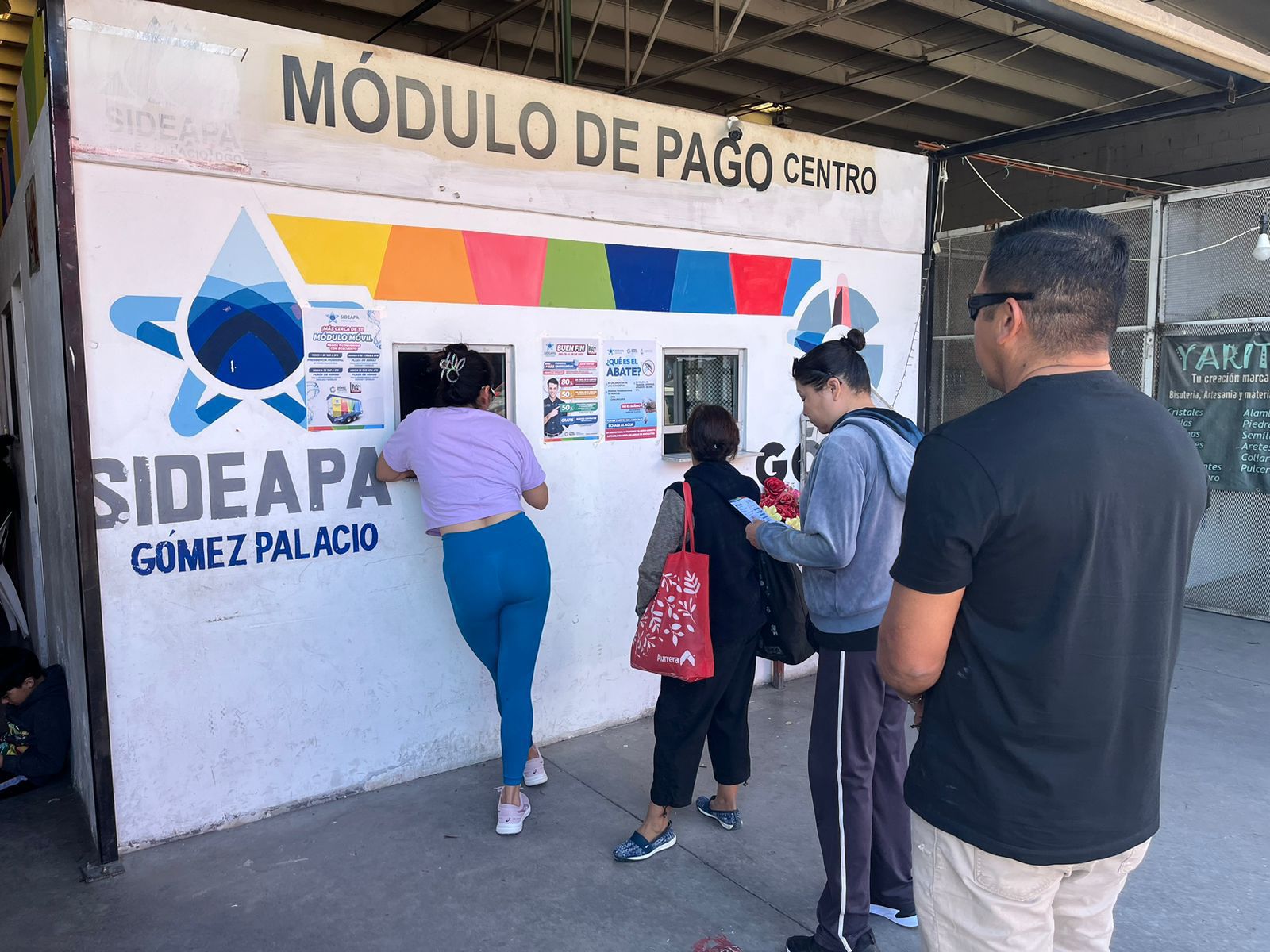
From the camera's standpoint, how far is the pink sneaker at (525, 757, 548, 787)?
3.97 m

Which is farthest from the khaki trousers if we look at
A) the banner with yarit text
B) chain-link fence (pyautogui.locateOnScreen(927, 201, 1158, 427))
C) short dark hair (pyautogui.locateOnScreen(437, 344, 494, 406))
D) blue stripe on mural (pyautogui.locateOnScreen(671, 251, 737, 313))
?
chain-link fence (pyautogui.locateOnScreen(927, 201, 1158, 427))

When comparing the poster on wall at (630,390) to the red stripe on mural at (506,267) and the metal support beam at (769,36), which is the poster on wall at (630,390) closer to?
the red stripe on mural at (506,267)

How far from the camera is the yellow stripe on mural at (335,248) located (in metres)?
3.59

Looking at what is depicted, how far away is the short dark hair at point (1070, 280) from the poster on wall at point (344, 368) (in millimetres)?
2813

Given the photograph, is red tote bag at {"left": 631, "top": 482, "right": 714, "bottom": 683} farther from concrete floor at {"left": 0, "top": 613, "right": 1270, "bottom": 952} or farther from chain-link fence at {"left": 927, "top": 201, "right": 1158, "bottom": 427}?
chain-link fence at {"left": 927, "top": 201, "right": 1158, "bottom": 427}

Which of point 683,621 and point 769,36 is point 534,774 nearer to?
point 683,621

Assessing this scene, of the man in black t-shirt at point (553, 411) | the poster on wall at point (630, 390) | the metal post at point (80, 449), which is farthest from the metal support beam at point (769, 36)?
the metal post at point (80, 449)

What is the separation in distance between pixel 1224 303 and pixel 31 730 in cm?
793

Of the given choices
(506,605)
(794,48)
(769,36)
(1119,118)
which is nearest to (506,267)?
(506,605)

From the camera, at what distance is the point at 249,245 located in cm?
349

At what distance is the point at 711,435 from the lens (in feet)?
10.7

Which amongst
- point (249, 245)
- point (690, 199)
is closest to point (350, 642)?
point (249, 245)

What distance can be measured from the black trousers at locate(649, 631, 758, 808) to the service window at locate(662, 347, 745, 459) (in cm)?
167

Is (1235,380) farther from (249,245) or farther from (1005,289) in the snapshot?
(249,245)
